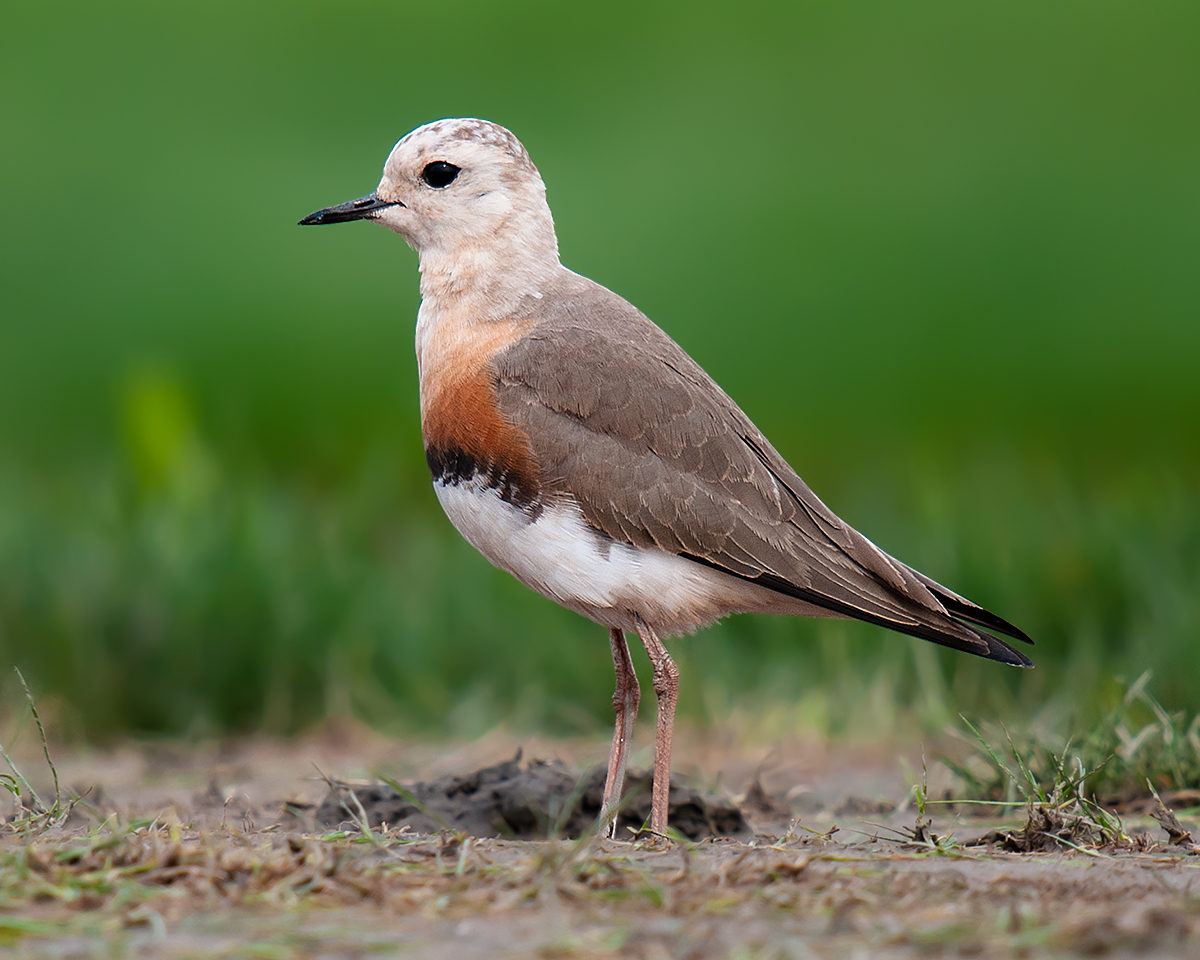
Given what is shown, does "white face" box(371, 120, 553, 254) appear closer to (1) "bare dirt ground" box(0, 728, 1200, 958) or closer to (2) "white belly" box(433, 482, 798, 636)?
(2) "white belly" box(433, 482, 798, 636)

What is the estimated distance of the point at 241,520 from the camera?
7.17 meters

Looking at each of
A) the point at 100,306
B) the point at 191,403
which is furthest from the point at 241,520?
the point at 100,306

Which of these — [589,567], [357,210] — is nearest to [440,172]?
[357,210]

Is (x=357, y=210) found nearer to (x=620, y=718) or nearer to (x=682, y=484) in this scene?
(x=682, y=484)

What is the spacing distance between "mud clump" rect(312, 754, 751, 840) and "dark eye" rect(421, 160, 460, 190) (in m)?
1.95

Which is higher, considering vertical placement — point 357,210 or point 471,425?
point 357,210

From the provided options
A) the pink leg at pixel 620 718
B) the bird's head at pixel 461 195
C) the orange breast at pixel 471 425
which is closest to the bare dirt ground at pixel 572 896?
the pink leg at pixel 620 718

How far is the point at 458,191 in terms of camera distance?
5078 mm

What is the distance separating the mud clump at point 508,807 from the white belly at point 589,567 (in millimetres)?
558

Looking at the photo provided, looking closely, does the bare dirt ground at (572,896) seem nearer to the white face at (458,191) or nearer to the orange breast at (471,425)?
the orange breast at (471,425)

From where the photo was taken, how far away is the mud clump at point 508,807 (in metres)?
4.55

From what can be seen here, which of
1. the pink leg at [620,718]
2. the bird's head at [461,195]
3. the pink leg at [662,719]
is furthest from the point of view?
the bird's head at [461,195]

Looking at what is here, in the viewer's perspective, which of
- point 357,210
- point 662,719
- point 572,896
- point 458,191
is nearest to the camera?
point 572,896

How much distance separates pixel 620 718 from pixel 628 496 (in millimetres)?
785
